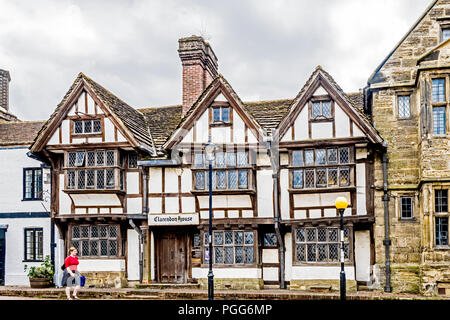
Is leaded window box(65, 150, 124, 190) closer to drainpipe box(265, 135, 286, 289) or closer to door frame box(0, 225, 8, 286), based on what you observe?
door frame box(0, 225, 8, 286)

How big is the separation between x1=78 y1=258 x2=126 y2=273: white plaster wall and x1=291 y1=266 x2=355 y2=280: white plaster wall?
648 centimetres

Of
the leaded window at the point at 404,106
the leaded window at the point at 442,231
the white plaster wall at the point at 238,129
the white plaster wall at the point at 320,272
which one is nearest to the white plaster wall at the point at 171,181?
the white plaster wall at the point at 238,129

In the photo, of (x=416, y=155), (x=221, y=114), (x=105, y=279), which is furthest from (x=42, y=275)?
(x=416, y=155)

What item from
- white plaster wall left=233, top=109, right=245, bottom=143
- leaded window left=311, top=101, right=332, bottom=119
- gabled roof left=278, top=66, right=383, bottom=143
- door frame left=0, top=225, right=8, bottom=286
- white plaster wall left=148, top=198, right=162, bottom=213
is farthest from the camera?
door frame left=0, top=225, right=8, bottom=286

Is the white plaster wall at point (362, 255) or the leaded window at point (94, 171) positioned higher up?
the leaded window at point (94, 171)

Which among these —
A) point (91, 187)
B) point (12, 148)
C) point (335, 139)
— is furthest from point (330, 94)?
point (12, 148)

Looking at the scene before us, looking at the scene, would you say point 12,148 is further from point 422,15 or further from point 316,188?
point 422,15

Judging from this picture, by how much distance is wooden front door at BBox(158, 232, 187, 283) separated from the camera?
2273 centimetres

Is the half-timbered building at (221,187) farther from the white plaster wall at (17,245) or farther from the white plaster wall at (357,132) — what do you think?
the white plaster wall at (17,245)

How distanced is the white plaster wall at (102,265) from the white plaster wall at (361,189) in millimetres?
8965

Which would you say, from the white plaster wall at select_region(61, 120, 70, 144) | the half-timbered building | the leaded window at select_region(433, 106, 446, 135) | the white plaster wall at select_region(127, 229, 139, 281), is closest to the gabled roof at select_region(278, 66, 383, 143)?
the half-timbered building

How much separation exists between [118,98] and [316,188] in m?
9.69

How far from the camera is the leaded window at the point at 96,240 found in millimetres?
22594

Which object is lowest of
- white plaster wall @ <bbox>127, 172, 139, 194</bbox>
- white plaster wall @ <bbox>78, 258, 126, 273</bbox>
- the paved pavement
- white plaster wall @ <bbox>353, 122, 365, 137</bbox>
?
the paved pavement
